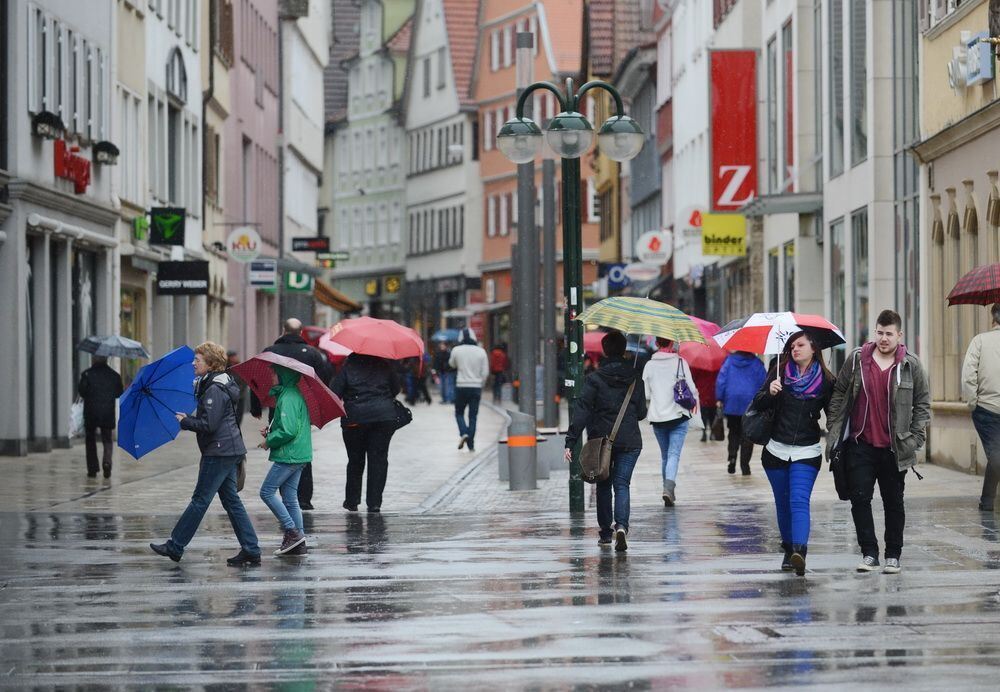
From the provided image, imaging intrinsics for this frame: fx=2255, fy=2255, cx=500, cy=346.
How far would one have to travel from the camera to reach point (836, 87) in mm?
34719

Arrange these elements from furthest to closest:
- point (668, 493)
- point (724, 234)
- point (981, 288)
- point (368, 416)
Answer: point (724, 234) < point (668, 493) < point (368, 416) < point (981, 288)

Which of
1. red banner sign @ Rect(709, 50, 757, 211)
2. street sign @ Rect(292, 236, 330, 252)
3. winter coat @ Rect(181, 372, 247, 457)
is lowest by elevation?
winter coat @ Rect(181, 372, 247, 457)

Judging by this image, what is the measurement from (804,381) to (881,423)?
1.80 ft

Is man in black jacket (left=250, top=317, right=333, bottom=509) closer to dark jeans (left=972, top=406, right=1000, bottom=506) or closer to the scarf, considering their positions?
the scarf

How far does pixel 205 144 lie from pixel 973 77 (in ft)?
94.8

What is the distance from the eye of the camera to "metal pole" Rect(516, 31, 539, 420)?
26.0 meters

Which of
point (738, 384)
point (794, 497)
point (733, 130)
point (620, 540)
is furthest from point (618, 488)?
point (733, 130)

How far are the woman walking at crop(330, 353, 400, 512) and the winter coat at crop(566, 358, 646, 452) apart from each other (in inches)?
169

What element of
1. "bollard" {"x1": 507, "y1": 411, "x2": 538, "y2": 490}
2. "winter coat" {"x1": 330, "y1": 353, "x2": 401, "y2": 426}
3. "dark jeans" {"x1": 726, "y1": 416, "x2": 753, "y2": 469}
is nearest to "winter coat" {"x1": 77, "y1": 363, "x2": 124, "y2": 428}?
"bollard" {"x1": 507, "y1": 411, "x2": 538, "y2": 490}

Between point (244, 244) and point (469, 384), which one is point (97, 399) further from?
point (244, 244)

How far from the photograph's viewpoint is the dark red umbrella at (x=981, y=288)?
19.7 m

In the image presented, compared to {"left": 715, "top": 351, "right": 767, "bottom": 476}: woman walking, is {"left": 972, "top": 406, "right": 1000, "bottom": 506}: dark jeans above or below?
below

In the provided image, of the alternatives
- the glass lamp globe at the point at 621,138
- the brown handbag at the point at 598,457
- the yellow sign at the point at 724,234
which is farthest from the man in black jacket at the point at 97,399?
the yellow sign at the point at 724,234

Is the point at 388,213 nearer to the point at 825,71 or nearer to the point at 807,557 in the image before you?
the point at 825,71
